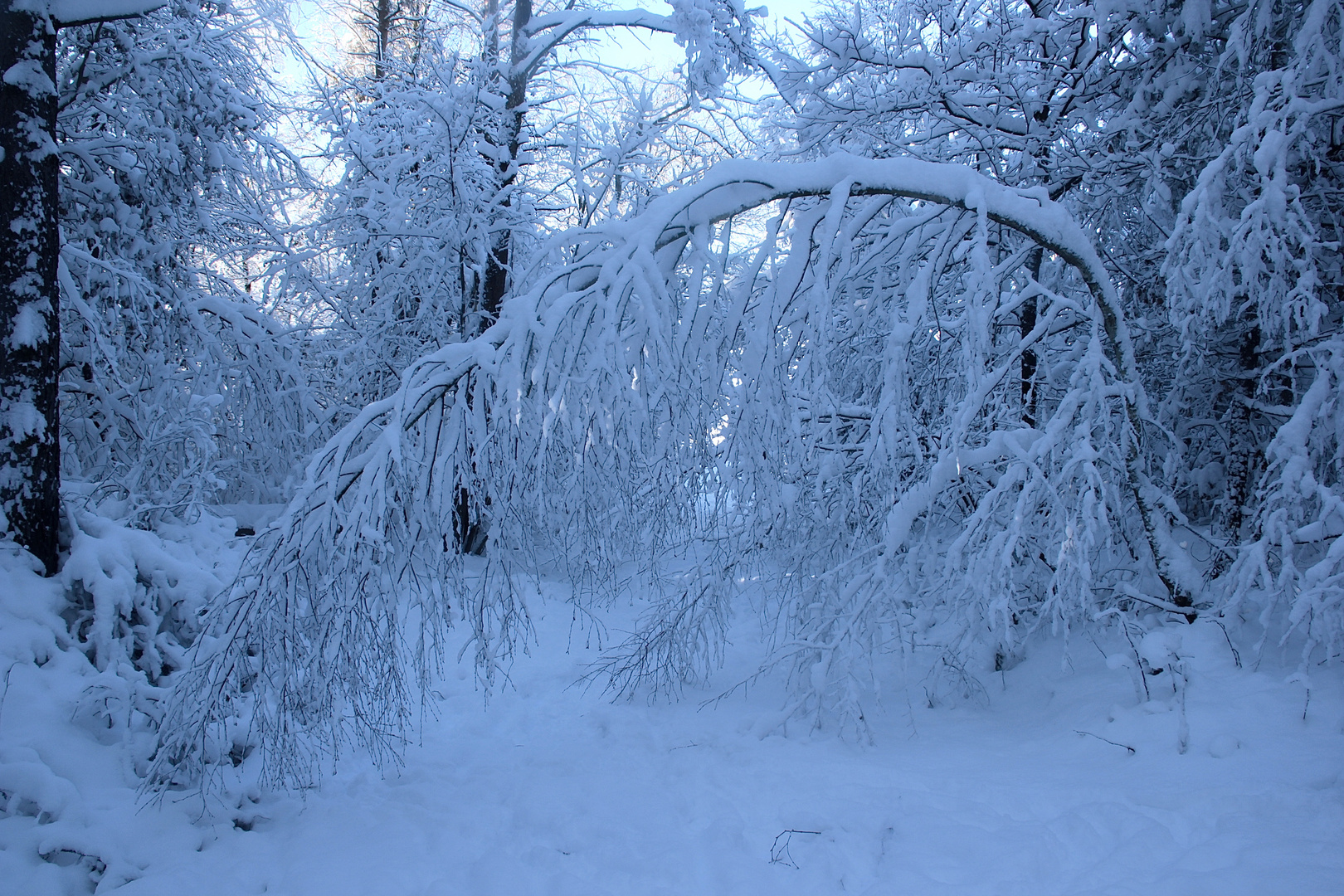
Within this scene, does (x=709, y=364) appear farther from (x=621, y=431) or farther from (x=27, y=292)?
(x=27, y=292)

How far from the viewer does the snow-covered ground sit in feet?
9.80

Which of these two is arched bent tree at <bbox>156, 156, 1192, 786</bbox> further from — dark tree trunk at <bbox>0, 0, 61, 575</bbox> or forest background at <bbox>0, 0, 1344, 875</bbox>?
dark tree trunk at <bbox>0, 0, 61, 575</bbox>

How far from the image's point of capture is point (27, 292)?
3.95 m

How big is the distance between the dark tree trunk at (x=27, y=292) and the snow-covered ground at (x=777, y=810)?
1.10 ft

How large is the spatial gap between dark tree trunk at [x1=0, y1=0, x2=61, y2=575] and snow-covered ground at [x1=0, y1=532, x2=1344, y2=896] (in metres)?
0.34

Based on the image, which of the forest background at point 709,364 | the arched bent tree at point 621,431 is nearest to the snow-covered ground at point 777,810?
the forest background at point 709,364

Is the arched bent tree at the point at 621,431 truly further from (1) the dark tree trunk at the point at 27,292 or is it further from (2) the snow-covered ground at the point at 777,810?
(1) the dark tree trunk at the point at 27,292

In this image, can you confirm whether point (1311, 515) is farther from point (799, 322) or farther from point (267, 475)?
point (267, 475)

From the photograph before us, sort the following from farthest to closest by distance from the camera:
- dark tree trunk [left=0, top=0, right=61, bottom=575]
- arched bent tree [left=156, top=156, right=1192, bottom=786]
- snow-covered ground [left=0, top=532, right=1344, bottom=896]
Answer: dark tree trunk [left=0, top=0, right=61, bottom=575] < snow-covered ground [left=0, top=532, right=1344, bottom=896] < arched bent tree [left=156, top=156, right=1192, bottom=786]

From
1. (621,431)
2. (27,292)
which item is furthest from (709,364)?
(27,292)

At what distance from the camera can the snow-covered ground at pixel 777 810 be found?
2988 mm

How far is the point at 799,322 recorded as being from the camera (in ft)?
10.4

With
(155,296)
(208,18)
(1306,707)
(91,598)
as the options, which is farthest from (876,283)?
(208,18)

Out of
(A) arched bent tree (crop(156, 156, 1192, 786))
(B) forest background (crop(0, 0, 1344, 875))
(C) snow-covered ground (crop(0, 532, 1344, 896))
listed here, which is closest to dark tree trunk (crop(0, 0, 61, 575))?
(B) forest background (crop(0, 0, 1344, 875))
